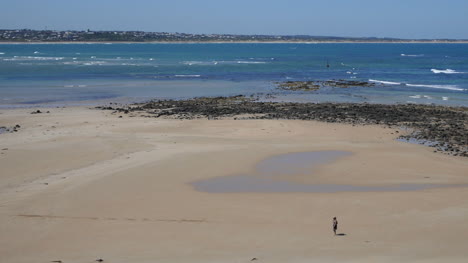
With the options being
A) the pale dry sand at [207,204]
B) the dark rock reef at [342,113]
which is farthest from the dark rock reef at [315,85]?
the pale dry sand at [207,204]

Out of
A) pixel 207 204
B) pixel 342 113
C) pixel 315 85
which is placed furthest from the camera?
pixel 315 85

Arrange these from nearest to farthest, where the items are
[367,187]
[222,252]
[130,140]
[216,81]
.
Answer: [222,252]
[367,187]
[130,140]
[216,81]

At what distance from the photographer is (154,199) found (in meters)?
15.7

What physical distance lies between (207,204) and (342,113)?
18.3 meters

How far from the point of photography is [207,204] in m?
15.2

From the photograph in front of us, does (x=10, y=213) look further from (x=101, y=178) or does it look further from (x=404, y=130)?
(x=404, y=130)

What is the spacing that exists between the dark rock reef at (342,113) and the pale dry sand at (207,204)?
2646 mm

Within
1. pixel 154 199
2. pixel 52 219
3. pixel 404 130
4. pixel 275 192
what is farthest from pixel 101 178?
pixel 404 130

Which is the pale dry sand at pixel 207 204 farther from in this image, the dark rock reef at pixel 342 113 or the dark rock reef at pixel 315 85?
the dark rock reef at pixel 315 85

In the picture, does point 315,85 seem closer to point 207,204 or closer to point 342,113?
point 342,113

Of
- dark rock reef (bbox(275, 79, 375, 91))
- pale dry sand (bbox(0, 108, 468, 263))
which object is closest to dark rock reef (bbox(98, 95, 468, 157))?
pale dry sand (bbox(0, 108, 468, 263))

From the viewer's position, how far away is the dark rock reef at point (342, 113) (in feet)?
84.8

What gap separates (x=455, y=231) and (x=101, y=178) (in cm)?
1041

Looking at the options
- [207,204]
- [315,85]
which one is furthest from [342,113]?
[315,85]
